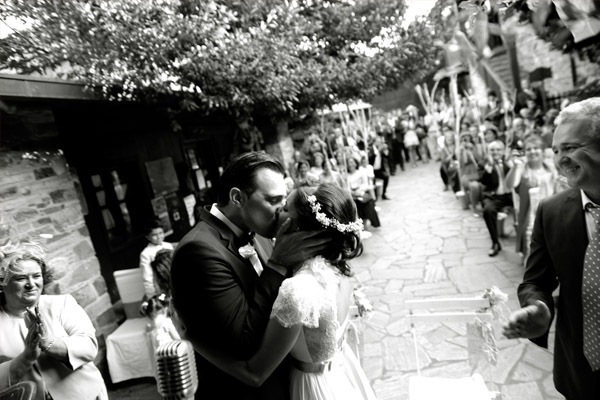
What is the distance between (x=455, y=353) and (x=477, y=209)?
5.71m

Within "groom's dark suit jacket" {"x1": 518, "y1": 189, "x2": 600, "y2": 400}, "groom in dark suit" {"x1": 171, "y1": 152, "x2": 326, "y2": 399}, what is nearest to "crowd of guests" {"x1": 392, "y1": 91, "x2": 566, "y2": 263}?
"groom's dark suit jacket" {"x1": 518, "y1": 189, "x2": 600, "y2": 400}

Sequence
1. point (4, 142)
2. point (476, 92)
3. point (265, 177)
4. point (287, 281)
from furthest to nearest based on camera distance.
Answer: point (476, 92) → point (4, 142) → point (265, 177) → point (287, 281)

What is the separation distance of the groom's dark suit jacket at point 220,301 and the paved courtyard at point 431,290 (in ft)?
4.33

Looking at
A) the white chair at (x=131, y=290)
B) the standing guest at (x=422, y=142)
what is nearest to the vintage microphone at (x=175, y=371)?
the white chair at (x=131, y=290)

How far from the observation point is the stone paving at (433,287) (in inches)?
145

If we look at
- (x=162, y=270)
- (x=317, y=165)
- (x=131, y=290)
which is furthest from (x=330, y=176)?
(x=162, y=270)

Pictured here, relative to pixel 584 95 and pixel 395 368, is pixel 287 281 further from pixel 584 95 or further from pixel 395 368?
pixel 584 95

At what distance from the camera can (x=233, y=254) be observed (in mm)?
1819

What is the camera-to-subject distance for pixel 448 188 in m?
11.5

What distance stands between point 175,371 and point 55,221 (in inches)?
122

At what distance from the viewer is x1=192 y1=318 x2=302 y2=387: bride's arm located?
155cm

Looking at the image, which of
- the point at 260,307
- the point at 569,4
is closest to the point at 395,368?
the point at 260,307

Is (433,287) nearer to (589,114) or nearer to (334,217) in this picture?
(589,114)

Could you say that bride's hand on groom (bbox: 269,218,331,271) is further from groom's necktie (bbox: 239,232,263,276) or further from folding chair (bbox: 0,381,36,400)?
folding chair (bbox: 0,381,36,400)
